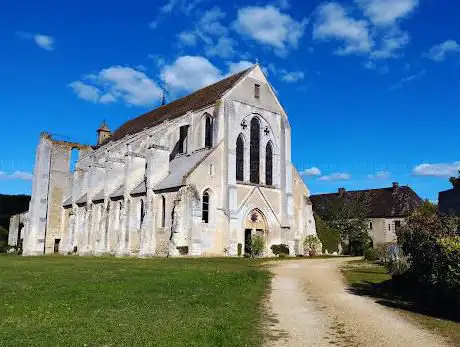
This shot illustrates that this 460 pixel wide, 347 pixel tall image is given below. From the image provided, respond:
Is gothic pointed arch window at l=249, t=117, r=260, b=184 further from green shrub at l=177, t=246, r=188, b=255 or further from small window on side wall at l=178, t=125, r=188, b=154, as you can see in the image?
green shrub at l=177, t=246, r=188, b=255

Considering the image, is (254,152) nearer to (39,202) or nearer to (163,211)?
(163,211)

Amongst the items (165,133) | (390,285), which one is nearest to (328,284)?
(390,285)

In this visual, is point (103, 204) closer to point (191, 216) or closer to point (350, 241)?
point (191, 216)

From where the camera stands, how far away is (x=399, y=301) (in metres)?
14.2

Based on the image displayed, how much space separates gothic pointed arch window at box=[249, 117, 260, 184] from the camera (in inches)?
1631

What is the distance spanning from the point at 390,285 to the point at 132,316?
11083 mm

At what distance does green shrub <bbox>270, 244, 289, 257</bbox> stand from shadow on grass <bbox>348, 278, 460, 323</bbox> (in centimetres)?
2152

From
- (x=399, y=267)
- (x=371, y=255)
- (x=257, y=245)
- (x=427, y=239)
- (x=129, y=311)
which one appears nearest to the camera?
(x=129, y=311)

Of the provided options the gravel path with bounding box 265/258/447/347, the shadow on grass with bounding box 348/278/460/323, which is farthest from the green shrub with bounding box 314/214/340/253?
the gravel path with bounding box 265/258/447/347

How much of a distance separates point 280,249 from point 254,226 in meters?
3.27

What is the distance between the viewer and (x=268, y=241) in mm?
40625

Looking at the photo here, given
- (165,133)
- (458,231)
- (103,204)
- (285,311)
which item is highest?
(165,133)

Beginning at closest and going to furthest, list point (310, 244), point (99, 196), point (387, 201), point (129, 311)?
point (129, 311) → point (310, 244) → point (99, 196) → point (387, 201)

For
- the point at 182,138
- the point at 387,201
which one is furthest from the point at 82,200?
the point at 387,201
